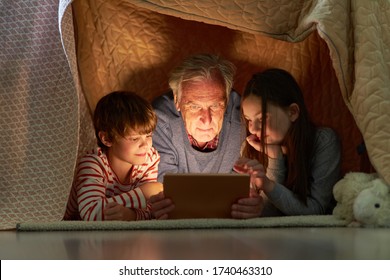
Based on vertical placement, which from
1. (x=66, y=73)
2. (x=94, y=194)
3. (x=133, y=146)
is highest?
(x=66, y=73)

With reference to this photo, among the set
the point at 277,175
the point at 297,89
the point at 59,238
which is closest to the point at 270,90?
the point at 297,89

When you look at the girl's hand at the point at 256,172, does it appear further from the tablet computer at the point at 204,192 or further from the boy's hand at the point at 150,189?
the boy's hand at the point at 150,189

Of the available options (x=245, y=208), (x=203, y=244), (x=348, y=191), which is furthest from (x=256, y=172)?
(x=203, y=244)

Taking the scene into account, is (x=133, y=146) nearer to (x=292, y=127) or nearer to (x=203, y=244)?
(x=292, y=127)

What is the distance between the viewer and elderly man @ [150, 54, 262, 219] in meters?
2.03

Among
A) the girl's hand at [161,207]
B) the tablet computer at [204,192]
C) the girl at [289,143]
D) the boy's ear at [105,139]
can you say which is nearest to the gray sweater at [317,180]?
the girl at [289,143]

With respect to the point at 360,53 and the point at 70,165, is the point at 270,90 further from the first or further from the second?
the point at 70,165

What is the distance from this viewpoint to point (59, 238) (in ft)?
5.42

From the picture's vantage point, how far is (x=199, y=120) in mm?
2035

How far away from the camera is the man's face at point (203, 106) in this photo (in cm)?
202

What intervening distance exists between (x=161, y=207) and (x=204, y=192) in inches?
4.0

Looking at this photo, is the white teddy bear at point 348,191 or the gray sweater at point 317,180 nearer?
the white teddy bear at point 348,191

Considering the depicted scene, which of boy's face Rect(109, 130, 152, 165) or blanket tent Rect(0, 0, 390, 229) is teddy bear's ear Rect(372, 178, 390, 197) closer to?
blanket tent Rect(0, 0, 390, 229)

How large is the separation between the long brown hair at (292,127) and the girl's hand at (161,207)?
0.92 feet
